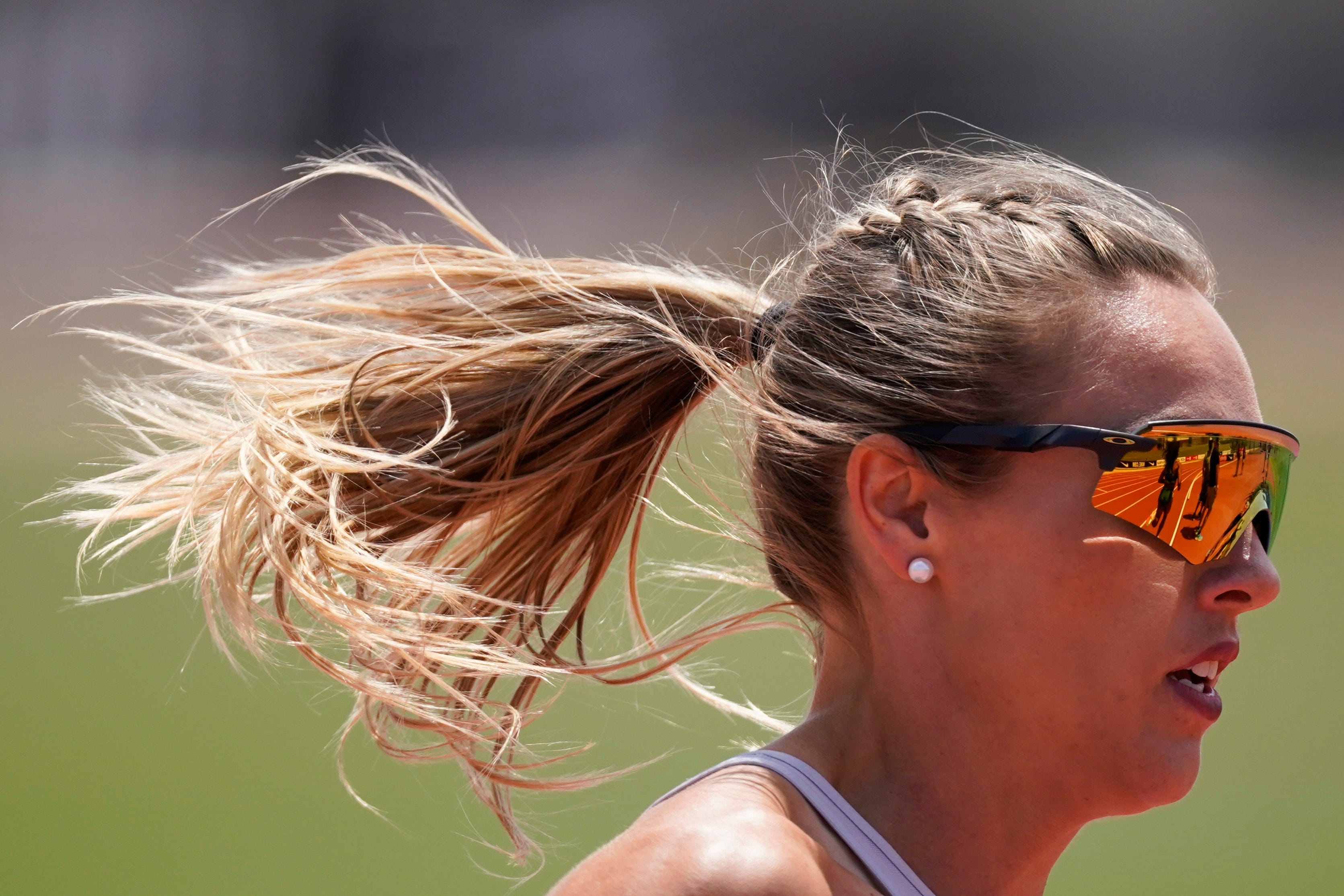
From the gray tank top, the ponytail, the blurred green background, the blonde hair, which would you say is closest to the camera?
the gray tank top

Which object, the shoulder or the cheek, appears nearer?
the shoulder

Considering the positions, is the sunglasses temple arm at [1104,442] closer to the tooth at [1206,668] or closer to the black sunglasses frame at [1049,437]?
the black sunglasses frame at [1049,437]

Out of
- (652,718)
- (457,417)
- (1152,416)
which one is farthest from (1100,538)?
(652,718)

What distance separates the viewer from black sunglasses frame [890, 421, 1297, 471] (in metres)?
1.06

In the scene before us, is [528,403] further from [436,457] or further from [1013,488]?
[1013,488]

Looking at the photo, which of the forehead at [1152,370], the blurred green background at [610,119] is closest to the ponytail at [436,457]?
the forehead at [1152,370]

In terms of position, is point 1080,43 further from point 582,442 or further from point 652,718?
point 582,442

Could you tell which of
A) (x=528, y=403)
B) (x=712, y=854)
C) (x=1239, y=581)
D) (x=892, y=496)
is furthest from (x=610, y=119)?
(x=712, y=854)

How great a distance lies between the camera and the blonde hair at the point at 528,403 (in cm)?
117

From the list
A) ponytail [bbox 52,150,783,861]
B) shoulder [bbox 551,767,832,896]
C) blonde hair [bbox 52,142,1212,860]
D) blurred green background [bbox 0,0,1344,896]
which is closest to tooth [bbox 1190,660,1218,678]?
blonde hair [bbox 52,142,1212,860]

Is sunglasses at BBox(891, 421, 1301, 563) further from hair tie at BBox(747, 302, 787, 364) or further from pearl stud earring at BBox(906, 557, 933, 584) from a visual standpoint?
hair tie at BBox(747, 302, 787, 364)

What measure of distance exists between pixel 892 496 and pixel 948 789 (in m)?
0.28

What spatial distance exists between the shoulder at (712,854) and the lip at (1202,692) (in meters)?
0.37

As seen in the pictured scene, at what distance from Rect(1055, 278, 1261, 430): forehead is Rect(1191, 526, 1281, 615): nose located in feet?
0.43
